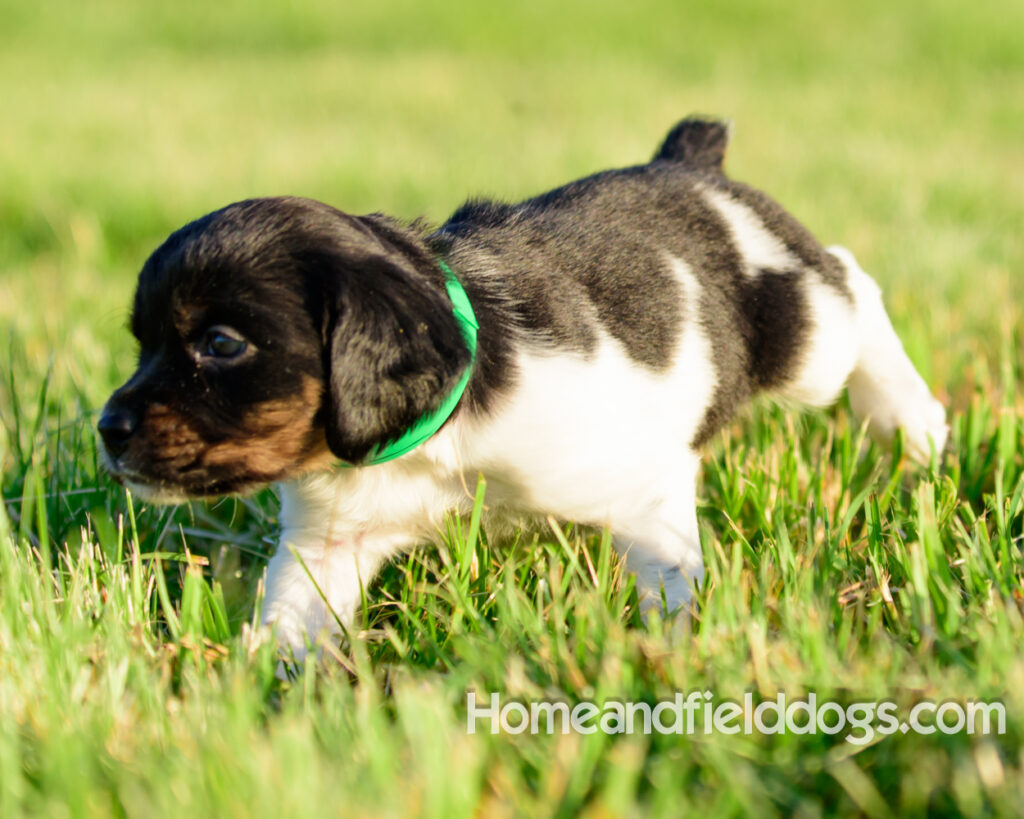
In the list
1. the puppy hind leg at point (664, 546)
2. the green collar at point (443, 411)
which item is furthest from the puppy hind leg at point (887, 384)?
the green collar at point (443, 411)

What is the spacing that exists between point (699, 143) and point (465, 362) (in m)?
1.94

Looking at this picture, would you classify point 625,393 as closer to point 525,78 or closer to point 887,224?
point 887,224

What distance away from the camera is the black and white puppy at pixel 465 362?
2162 mm

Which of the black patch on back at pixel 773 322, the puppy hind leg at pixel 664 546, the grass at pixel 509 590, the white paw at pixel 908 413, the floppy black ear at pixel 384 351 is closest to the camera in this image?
the grass at pixel 509 590

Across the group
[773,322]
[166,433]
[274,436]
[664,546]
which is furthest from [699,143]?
[166,433]

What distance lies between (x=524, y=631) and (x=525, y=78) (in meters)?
12.3

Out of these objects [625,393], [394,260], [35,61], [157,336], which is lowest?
[625,393]

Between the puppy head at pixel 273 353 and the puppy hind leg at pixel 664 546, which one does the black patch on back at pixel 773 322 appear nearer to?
the puppy hind leg at pixel 664 546

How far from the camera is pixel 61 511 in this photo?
3.00 metres

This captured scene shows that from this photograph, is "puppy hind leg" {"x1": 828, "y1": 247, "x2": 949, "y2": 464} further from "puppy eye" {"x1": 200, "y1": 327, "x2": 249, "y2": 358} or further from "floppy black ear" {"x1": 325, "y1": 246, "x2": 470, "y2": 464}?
"puppy eye" {"x1": 200, "y1": 327, "x2": 249, "y2": 358}

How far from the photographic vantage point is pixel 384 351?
2.12m

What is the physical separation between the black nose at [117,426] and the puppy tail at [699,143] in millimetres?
2180

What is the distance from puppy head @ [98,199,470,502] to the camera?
2.13 m

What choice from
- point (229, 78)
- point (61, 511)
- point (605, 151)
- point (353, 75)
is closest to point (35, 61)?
point (229, 78)
